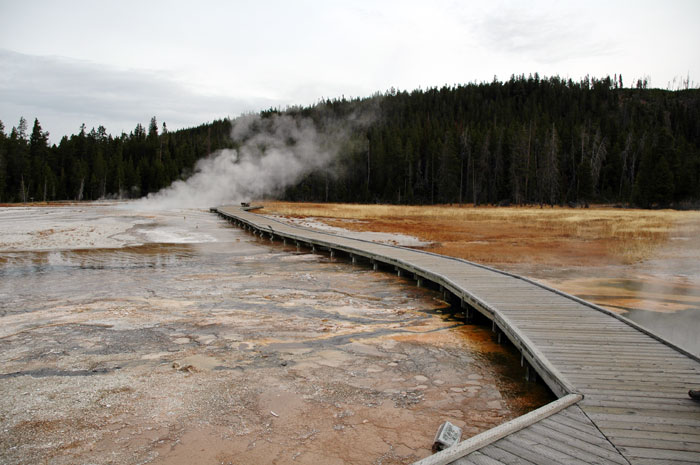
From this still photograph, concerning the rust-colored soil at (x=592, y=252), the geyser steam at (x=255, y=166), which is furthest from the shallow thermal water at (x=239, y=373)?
the geyser steam at (x=255, y=166)

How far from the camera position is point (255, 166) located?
2233 inches

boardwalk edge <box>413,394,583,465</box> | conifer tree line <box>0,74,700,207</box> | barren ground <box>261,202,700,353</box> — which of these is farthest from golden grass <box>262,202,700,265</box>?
conifer tree line <box>0,74,700,207</box>

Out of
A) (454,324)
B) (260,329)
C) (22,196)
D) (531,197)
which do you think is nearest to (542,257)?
(454,324)

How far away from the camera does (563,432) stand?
3.49m

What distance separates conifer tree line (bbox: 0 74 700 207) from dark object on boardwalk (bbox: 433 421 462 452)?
46.8m

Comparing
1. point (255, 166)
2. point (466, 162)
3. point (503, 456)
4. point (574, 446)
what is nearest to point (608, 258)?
point (574, 446)

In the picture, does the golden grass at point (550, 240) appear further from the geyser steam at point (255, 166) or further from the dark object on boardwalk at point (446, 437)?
the geyser steam at point (255, 166)

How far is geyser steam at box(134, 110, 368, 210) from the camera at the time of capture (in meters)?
53.2

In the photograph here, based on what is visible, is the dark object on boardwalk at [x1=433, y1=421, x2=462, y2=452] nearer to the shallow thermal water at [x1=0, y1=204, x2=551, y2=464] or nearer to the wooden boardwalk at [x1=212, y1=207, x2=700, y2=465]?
the shallow thermal water at [x1=0, y1=204, x2=551, y2=464]

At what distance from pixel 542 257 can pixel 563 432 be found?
1258 cm

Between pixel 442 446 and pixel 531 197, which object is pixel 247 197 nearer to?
pixel 531 197

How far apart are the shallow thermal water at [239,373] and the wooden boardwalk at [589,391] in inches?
21.3

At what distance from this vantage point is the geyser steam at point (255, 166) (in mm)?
53219

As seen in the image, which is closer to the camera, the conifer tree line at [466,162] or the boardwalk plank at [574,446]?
the boardwalk plank at [574,446]
